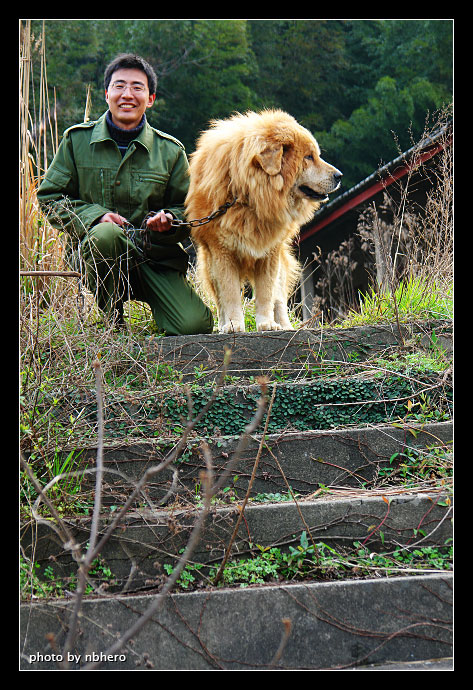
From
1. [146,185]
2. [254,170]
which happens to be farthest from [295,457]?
[146,185]

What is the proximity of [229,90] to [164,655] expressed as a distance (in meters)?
13.6

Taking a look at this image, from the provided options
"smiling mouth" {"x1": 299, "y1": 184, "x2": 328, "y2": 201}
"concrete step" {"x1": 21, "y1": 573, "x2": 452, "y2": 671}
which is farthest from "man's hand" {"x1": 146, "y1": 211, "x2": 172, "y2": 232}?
"concrete step" {"x1": 21, "y1": 573, "x2": 452, "y2": 671}

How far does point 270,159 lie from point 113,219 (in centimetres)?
106

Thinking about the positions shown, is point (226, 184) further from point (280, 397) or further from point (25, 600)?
point (25, 600)

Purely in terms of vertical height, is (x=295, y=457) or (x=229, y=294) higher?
(x=229, y=294)

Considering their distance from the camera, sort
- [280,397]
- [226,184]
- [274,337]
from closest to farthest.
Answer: [280,397] → [274,337] → [226,184]

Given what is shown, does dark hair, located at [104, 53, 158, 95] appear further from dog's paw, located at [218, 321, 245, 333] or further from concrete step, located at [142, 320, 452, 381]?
concrete step, located at [142, 320, 452, 381]

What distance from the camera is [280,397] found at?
3.45m

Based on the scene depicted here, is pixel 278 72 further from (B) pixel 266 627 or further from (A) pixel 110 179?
(B) pixel 266 627

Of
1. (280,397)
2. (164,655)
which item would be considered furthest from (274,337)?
(164,655)

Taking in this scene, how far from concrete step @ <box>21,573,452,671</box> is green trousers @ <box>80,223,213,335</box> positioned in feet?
7.24

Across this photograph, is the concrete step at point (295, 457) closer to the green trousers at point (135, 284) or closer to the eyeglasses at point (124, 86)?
the green trousers at point (135, 284)

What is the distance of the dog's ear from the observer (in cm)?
422

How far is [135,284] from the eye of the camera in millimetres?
4617
